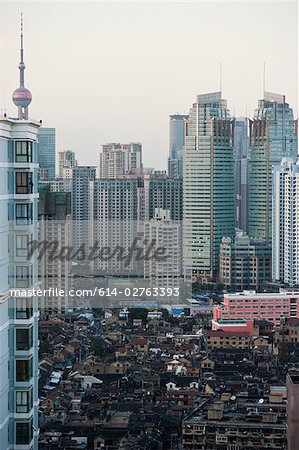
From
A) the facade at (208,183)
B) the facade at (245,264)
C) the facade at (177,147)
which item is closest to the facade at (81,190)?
the facade at (177,147)

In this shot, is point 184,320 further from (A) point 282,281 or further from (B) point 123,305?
(A) point 282,281

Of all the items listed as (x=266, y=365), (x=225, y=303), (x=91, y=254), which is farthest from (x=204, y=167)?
(x=91, y=254)

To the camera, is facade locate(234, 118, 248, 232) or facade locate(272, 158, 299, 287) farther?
facade locate(234, 118, 248, 232)

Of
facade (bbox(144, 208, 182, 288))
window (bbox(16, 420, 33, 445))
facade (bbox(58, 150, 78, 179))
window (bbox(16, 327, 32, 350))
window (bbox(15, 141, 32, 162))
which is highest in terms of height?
facade (bbox(58, 150, 78, 179))

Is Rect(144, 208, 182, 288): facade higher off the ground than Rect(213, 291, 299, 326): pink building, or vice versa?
Rect(144, 208, 182, 288): facade

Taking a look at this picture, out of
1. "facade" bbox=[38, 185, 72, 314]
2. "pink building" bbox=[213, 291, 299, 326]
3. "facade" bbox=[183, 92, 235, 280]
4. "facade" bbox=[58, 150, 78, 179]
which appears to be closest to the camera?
"facade" bbox=[38, 185, 72, 314]

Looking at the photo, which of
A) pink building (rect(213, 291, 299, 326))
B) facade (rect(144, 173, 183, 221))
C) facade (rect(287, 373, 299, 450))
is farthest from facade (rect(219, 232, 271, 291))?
facade (rect(287, 373, 299, 450))

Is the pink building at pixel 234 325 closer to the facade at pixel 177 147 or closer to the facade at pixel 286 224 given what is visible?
the facade at pixel 286 224

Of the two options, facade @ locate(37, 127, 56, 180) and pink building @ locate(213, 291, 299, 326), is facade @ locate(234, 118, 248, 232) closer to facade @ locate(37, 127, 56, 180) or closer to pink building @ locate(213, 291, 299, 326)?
pink building @ locate(213, 291, 299, 326)
